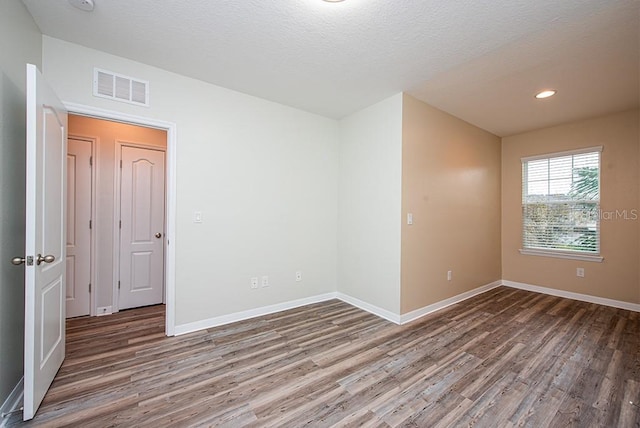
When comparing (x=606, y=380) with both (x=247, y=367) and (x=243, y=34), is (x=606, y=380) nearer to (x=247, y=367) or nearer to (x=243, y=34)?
(x=247, y=367)

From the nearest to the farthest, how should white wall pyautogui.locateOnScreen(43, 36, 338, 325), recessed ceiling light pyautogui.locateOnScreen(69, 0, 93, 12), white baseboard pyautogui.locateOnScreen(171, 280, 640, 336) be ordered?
recessed ceiling light pyautogui.locateOnScreen(69, 0, 93, 12)
white wall pyautogui.locateOnScreen(43, 36, 338, 325)
white baseboard pyautogui.locateOnScreen(171, 280, 640, 336)

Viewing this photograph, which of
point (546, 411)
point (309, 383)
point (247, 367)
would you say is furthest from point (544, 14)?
point (247, 367)

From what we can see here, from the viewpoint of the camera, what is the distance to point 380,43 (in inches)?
87.1

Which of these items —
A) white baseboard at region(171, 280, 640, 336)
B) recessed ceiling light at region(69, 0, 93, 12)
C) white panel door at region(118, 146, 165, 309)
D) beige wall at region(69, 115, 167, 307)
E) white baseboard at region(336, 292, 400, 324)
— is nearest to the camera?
recessed ceiling light at region(69, 0, 93, 12)

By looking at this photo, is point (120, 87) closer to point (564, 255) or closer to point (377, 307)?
point (377, 307)

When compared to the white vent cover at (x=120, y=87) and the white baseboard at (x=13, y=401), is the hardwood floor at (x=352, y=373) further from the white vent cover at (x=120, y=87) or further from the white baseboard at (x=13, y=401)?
the white vent cover at (x=120, y=87)

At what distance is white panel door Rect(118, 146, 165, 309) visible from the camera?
3539 mm

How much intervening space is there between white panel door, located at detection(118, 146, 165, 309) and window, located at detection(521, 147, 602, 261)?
228 inches

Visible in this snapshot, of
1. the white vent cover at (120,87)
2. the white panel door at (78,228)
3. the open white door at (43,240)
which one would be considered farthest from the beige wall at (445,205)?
the white panel door at (78,228)

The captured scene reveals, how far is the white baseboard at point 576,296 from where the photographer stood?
357cm

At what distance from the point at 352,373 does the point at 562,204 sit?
168 inches

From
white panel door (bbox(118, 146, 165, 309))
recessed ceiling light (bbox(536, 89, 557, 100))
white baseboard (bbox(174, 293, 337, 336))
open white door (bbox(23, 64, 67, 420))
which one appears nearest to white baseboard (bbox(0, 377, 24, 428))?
open white door (bbox(23, 64, 67, 420))

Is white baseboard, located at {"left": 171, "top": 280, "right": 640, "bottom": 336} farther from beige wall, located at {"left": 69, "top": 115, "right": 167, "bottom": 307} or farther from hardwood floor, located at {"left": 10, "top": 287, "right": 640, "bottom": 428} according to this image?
beige wall, located at {"left": 69, "top": 115, "right": 167, "bottom": 307}

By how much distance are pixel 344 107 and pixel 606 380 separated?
362cm
